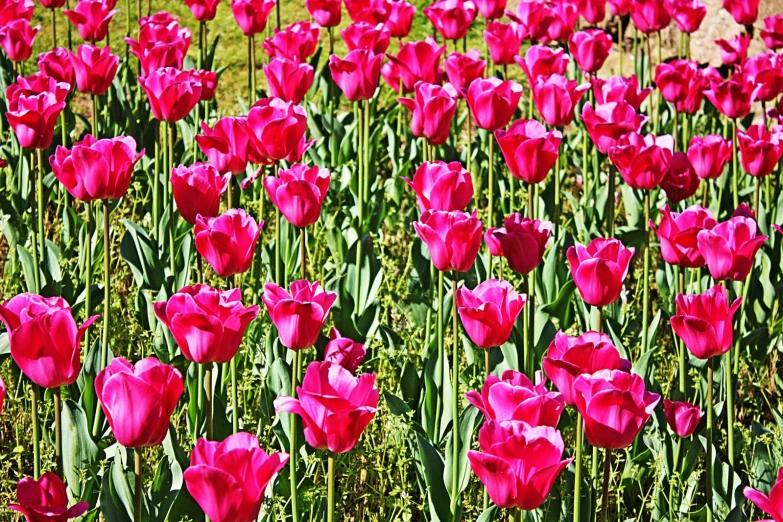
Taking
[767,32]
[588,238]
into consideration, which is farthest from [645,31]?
[588,238]

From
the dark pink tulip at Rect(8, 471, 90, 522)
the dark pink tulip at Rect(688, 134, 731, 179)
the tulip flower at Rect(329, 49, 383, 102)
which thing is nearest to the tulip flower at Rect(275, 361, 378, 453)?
the dark pink tulip at Rect(8, 471, 90, 522)

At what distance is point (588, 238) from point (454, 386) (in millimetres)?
1527

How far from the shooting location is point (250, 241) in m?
2.16

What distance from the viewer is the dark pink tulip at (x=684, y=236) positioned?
2.33m

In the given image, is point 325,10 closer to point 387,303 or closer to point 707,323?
point 387,303

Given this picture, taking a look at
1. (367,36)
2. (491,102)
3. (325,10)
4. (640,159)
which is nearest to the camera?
(640,159)

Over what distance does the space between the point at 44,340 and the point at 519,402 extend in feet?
2.62

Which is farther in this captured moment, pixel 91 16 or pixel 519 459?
pixel 91 16

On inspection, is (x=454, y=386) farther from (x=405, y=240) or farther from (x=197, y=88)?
(x=405, y=240)

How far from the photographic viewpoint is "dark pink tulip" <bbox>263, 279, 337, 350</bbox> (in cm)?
184

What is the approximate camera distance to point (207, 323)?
169 cm

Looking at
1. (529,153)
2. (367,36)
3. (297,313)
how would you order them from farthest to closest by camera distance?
(367,36) → (529,153) → (297,313)

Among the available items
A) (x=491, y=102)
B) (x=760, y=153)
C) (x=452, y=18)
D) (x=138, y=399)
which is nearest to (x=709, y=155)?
(x=760, y=153)

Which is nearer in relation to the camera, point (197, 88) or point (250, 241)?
point (250, 241)
